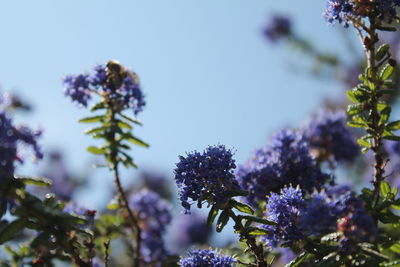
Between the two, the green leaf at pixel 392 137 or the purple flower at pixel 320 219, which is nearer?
the purple flower at pixel 320 219

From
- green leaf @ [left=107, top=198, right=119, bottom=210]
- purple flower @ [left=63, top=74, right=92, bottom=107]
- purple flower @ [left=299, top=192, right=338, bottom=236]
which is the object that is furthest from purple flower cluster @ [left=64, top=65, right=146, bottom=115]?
purple flower @ [left=299, top=192, right=338, bottom=236]

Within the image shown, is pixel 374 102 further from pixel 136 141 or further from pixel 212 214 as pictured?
pixel 136 141

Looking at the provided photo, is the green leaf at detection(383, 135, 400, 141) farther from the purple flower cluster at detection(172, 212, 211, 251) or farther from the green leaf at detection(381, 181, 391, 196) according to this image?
the purple flower cluster at detection(172, 212, 211, 251)

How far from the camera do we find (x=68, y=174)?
485 inches

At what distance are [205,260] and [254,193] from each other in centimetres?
149

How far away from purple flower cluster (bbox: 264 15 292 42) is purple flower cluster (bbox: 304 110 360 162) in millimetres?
6445

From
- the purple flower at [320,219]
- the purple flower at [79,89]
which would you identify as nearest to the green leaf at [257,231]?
the purple flower at [320,219]

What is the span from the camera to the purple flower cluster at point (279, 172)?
573 centimetres

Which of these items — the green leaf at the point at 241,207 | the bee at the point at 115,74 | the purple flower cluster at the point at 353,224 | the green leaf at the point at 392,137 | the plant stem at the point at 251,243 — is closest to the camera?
the purple flower cluster at the point at 353,224

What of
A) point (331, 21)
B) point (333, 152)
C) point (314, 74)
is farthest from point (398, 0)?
point (314, 74)

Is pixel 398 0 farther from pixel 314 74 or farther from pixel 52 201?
pixel 314 74

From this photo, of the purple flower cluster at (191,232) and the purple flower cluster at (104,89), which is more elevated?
the purple flower cluster at (191,232)

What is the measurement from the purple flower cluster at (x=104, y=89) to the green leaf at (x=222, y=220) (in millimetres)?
2154

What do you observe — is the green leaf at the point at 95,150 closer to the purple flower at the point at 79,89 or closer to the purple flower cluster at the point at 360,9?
the purple flower at the point at 79,89
